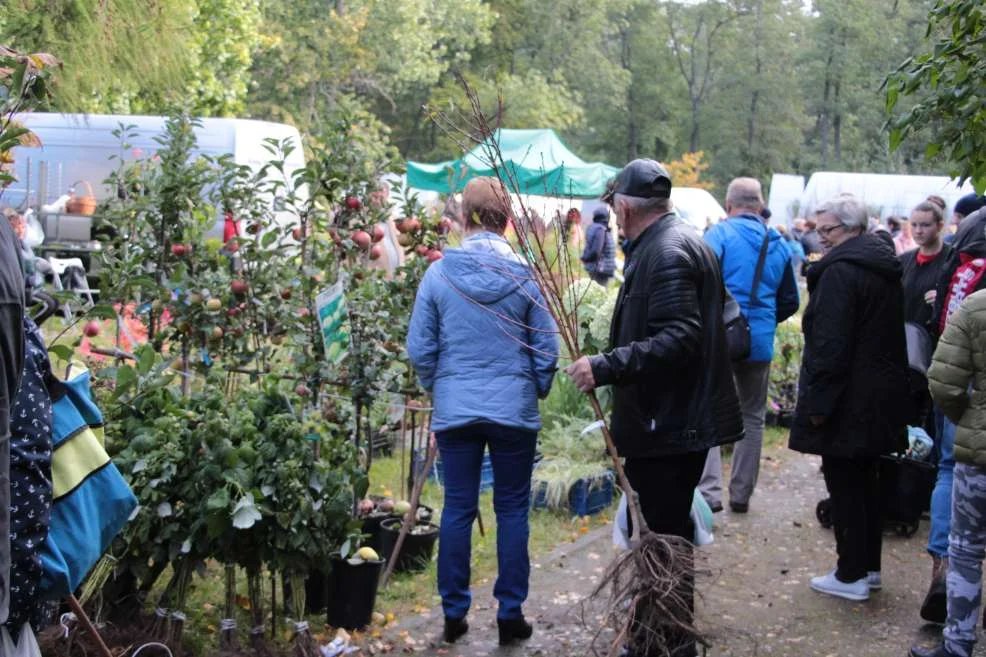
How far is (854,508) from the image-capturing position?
5285mm

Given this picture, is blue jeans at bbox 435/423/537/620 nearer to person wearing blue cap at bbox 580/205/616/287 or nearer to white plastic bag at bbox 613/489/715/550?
white plastic bag at bbox 613/489/715/550

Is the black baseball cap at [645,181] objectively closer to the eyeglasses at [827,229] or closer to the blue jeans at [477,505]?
the blue jeans at [477,505]

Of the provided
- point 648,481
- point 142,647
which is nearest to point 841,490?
point 648,481

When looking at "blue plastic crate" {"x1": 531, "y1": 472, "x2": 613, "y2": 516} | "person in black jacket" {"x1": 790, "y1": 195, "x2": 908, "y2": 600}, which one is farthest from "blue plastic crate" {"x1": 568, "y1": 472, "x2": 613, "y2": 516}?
"person in black jacket" {"x1": 790, "y1": 195, "x2": 908, "y2": 600}

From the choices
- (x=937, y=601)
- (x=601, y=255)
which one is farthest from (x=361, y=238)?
(x=601, y=255)

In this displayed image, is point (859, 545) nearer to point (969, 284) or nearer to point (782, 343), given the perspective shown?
point (969, 284)

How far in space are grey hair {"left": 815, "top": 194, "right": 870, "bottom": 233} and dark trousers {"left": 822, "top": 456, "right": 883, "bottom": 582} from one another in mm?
1058

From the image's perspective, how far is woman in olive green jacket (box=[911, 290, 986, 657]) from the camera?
4.16 metres

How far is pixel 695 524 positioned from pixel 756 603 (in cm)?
103

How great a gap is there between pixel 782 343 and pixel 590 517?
4178mm

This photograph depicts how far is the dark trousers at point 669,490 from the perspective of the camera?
4133 millimetres

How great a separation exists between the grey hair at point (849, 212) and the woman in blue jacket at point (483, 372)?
155 centimetres

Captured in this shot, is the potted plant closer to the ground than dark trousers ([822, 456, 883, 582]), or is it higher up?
closer to the ground

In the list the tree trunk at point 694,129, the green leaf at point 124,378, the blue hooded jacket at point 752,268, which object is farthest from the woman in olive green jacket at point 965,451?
the tree trunk at point 694,129
